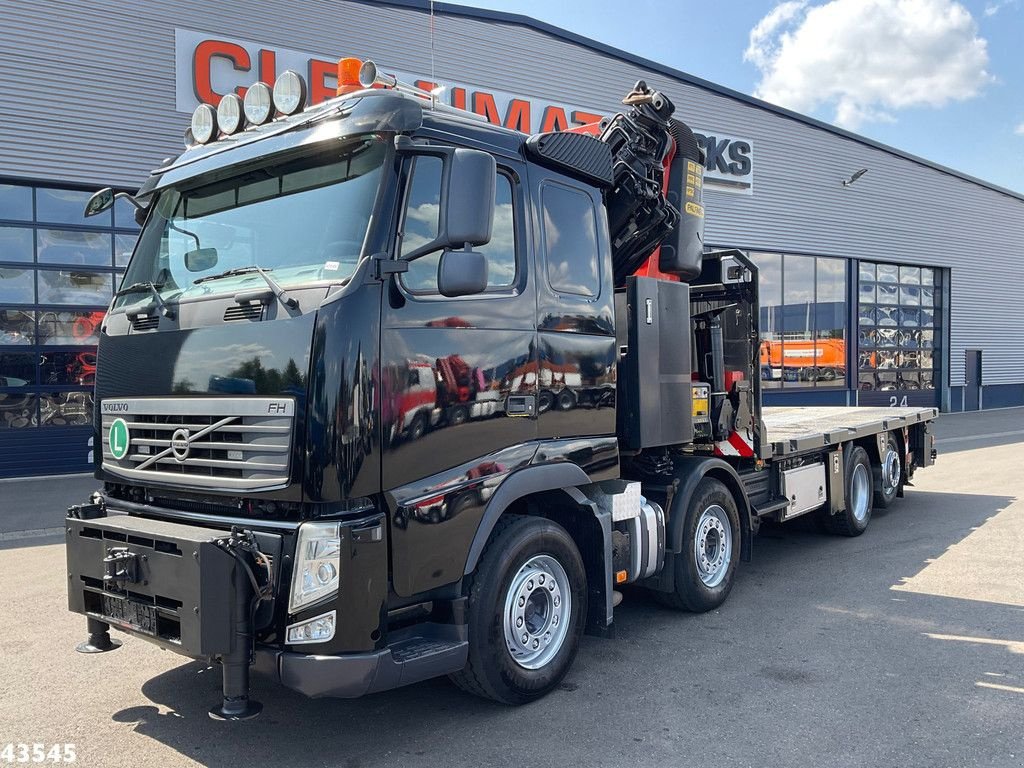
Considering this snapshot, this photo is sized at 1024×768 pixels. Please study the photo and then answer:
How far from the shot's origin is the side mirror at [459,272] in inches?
141

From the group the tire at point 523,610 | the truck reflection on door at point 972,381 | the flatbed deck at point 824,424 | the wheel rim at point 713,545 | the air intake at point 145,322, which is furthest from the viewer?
the truck reflection on door at point 972,381

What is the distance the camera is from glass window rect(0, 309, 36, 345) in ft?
41.7

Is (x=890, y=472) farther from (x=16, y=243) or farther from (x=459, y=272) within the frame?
(x=16, y=243)

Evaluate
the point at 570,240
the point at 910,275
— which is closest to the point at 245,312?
the point at 570,240

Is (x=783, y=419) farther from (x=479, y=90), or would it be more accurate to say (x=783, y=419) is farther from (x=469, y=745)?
(x=479, y=90)

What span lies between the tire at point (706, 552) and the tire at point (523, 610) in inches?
50.3

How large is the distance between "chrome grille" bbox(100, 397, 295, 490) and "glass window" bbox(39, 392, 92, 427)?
1028 cm

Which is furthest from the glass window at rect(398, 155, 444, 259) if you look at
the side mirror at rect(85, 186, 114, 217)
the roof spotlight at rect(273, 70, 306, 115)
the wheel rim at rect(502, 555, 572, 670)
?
the side mirror at rect(85, 186, 114, 217)

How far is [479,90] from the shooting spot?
1675 cm

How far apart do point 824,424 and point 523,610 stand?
572 centimetres

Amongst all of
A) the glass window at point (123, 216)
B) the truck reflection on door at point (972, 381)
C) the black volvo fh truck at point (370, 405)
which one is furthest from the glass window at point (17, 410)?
the truck reflection on door at point (972, 381)

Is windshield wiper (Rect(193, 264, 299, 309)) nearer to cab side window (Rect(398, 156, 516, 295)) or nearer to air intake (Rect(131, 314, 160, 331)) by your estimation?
air intake (Rect(131, 314, 160, 331))

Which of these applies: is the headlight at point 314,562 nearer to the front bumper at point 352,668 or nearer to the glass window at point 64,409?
the front bumper at point 352,668

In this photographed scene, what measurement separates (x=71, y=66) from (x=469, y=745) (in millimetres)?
13216
